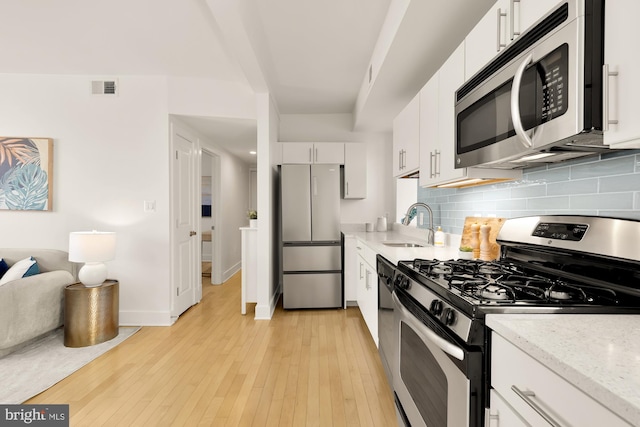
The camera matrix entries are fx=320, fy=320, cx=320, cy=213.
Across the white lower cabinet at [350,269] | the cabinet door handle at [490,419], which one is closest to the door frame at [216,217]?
the white lower cabinet at [350,269]

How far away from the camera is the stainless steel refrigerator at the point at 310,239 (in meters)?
3.76

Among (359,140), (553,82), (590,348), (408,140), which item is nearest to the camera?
(590,348)

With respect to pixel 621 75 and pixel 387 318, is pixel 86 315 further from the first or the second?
pixel 621 75

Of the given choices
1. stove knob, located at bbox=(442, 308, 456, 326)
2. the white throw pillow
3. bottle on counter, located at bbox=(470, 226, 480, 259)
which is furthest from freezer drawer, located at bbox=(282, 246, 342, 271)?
stove knob, located at bbox=(442, 308, 456, 326)

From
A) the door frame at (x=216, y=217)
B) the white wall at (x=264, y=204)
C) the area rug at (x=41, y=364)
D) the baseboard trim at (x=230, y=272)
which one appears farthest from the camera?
the baseboard trim at (x=230, y=272)

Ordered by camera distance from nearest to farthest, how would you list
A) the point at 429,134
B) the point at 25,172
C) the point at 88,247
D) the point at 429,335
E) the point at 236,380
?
1. the point at 429,335
2. the point at 429,134
3. the point at 236,380
4. the point at 88,247
5. the point at 25,172

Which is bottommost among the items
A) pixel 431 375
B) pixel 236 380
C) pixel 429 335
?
pixel 236 380

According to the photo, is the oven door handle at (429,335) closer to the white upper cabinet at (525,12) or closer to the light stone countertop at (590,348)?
the light stone countertop at (590,348)

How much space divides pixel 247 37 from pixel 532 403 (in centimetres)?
254

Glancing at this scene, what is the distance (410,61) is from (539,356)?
228cm

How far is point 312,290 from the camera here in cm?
376

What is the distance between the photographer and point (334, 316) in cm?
357

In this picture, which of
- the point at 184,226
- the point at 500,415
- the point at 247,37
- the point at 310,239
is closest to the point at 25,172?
the point at 184,226

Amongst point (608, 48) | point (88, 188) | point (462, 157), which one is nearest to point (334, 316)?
point (462, 157)
